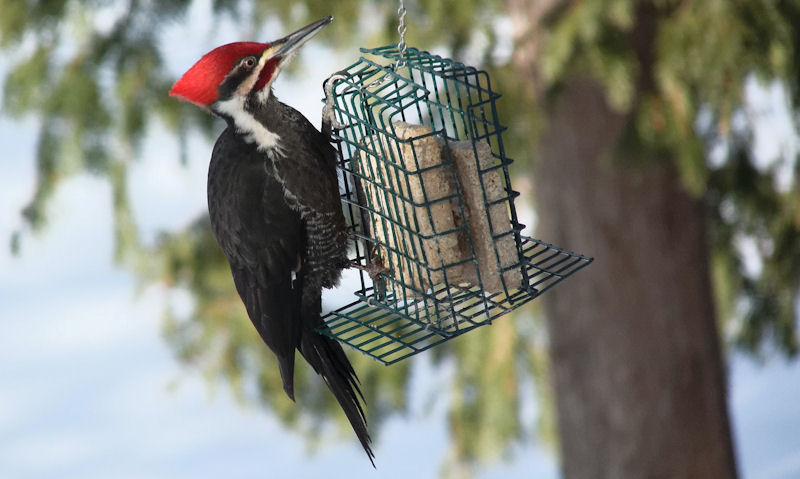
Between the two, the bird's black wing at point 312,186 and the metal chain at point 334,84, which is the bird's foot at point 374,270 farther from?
the metal chain at point 334,84

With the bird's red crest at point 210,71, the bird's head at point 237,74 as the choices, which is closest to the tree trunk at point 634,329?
the bird's head at point 237,74

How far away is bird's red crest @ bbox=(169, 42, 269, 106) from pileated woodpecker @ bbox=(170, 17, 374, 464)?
0.04 m

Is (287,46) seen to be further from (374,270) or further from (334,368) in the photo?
(334,368)

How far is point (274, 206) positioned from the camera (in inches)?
120

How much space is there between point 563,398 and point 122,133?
9.28 feet

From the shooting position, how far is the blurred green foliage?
4.24 m

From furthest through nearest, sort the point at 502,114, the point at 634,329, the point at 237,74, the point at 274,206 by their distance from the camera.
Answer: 1. the point at 634,329
2. the point at 502,114
3. the point at 274,206
4. the point at 237,74

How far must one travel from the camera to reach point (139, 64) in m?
4.85

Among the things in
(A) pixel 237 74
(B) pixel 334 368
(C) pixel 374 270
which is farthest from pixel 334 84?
(B) pixel 334 368

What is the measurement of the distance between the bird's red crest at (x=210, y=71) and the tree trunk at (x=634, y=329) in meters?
Answer: 2.66

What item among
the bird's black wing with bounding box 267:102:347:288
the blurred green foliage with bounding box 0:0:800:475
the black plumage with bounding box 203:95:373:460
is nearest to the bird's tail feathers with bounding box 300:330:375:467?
the black plumage with bounding box 203:95:373:460

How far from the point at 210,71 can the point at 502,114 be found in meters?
2.13

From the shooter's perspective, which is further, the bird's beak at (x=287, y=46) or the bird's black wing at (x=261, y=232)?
the bird's black wing at (x=261, y=232)

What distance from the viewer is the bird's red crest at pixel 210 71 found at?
110 inches
